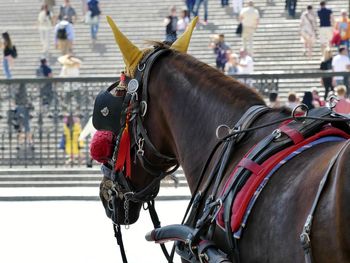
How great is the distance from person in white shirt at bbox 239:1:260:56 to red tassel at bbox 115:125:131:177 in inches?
801

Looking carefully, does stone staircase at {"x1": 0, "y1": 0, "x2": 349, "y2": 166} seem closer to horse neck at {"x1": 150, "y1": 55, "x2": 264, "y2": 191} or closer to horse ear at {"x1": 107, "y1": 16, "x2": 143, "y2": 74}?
horse ear at {"x1": 107, "y1": 16, "x2": 143, "y2": 74}

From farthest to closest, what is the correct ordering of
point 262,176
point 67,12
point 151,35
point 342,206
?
point 67,12 < point 151,35 < point 262,176 < point 342,206

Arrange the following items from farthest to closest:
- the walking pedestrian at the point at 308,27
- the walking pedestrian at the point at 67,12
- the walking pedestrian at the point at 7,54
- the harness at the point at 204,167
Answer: the walking pedestrian at the point at 67,12 < the walking pedestrian at the point at 7,54 < the walking pedestrian at the point at 308,27 < the harness at the point at 204,167

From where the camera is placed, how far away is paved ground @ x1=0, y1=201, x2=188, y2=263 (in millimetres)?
11234

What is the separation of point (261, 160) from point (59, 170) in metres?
15.8

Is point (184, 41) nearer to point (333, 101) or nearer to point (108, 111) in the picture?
point (108, 111)

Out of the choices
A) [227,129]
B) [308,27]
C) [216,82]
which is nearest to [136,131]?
[216,82]

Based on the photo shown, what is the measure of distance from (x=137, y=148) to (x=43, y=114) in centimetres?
1586

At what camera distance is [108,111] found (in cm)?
562

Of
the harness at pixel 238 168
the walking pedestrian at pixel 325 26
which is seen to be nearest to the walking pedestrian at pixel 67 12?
the walking pedestrian at pixel 325 26

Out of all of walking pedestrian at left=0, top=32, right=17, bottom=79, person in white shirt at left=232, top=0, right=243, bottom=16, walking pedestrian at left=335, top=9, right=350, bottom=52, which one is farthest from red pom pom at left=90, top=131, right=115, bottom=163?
person in white shirt at left=232, top=0, right=243, bottom=16

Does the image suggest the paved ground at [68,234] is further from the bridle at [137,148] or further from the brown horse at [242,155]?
the brown horse at [242,155]

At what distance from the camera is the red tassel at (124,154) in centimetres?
557

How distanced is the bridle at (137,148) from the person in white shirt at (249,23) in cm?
2026
